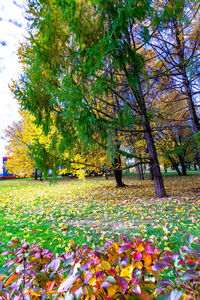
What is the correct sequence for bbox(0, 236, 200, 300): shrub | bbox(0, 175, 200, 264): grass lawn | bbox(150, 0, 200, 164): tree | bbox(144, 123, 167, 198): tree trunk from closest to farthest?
1. bbox(0, 236, 200, 300): shrub
2. bbox(0, 175, 200, 264): grass lawn
3. bbox(150, 0, 200, 164): tree
4. bbox(144, 123, 167, 198): tree trunk

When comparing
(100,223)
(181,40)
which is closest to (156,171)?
(100,223)

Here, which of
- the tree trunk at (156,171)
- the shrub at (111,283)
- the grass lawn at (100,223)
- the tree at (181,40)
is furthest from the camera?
the tree trunk at (156,171)

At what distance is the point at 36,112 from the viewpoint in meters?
4.71

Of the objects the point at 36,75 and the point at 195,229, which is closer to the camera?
the point at 195,229

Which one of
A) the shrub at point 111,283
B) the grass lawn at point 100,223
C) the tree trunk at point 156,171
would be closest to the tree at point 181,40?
the tree trunk at point 156,171

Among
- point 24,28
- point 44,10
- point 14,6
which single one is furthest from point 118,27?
point 14,6

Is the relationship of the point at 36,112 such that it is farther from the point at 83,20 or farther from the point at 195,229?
the point at 195,229

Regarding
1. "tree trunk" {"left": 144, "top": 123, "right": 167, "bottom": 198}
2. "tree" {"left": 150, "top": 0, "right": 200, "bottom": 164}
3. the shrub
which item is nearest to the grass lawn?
"tree trunk" {"left": 144, "top": 123, "right": 167, "bottom": 198}

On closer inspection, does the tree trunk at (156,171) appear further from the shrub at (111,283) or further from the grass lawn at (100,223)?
the shrub at (111,283)

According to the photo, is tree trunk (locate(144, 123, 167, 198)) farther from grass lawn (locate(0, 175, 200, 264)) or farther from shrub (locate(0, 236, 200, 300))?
shrub (locate(0, 236, 200, 300))

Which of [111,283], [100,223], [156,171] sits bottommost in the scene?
[100,223]

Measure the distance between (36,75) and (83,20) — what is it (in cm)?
172

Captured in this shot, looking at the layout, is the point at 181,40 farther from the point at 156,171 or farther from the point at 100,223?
the point at 100,223

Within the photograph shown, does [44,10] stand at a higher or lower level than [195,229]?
higher
